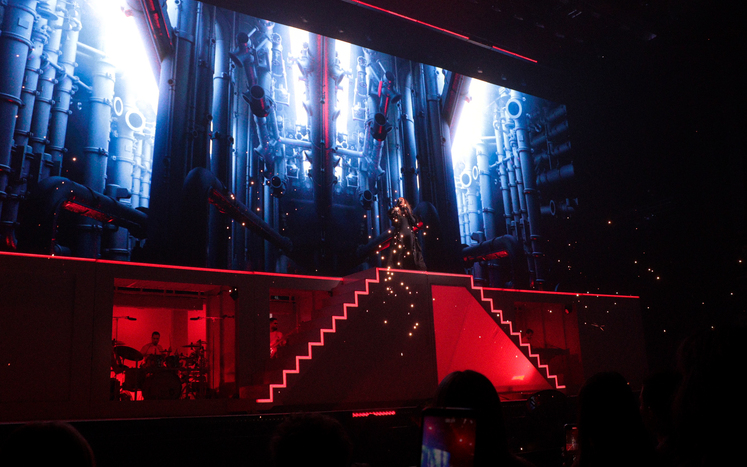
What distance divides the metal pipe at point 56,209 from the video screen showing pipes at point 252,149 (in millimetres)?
21

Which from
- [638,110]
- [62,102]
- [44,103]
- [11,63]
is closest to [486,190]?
[638,110]

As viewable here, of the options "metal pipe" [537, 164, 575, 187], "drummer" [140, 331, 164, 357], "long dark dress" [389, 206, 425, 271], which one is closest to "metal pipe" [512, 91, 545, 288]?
"metal pipe" [537, 164, 575, 187]

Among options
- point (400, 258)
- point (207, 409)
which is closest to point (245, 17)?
point (400, 258)

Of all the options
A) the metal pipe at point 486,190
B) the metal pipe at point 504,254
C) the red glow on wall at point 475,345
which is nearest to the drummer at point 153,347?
the red glow on wall at point 475,345

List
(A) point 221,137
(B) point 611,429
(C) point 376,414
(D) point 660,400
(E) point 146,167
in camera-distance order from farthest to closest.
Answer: (A) point 221,137, (E) point 146,167, (C) point 376,414, (D) point 660,400, (B) point 611,429

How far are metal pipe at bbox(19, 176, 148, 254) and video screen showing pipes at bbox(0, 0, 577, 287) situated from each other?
0.02 m

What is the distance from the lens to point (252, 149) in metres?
10.5

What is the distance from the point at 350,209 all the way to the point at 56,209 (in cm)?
536

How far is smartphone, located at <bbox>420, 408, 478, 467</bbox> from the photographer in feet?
4.44

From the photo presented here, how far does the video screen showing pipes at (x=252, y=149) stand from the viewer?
8266mm

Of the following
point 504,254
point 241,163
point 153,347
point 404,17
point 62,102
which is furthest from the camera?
point 504,254

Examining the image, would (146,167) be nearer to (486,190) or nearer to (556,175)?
(486,190)

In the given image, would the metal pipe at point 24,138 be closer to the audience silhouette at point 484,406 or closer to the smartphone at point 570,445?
the smartphone at point 570,445

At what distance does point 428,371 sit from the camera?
29.0 feet
